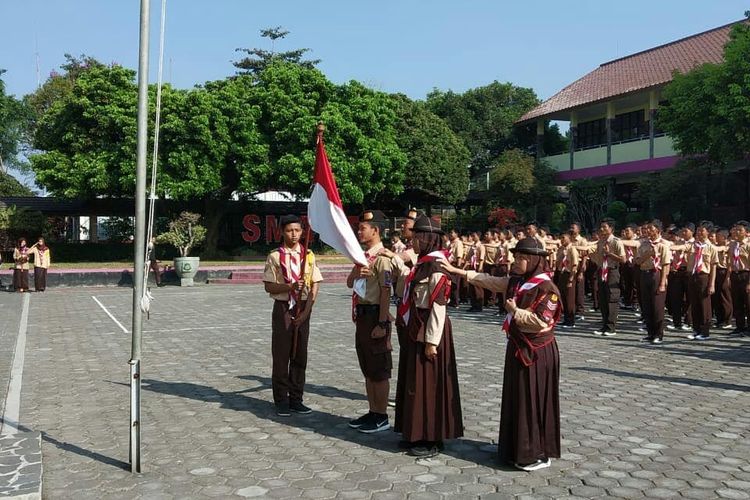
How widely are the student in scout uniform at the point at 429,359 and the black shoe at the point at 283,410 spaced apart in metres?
1.67

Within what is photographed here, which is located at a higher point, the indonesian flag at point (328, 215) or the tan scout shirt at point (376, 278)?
the indonesian flag at point (328, 215)

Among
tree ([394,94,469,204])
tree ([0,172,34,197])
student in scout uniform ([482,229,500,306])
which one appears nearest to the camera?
student in scout uniform ([482,229,500,306])

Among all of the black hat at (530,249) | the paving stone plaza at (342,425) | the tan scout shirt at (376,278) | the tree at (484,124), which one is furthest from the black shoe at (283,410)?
the tree at (484,124)

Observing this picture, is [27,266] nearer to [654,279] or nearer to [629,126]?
[654,279]

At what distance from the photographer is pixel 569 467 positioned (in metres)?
5.39

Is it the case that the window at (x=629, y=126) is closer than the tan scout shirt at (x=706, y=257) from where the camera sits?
No

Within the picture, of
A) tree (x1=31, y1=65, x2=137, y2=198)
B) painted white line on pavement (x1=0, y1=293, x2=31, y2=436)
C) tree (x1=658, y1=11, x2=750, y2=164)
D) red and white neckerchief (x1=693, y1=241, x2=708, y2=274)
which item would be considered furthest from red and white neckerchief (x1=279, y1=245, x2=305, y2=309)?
tree (x1=31, y1=65, x2=137, y2=198)

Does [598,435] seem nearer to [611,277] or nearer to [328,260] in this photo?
[611,277]

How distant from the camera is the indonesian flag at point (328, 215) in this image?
6.42 m

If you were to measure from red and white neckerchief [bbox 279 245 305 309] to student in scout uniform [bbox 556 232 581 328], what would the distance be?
27.1ft

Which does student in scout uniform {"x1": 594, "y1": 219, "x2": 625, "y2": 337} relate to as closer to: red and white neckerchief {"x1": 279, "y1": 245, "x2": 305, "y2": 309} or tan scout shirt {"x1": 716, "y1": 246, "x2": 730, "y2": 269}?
tan scout shirt {"x1": 716, "y1": 246, "x2": 730, "y2": 269}

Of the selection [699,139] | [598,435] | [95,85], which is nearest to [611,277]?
[598,435]

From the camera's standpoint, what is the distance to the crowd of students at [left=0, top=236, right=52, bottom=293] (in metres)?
23.5

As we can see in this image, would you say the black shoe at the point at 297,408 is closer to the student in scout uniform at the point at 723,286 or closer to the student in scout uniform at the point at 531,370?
the student in scout uniform at the point at 531,370
